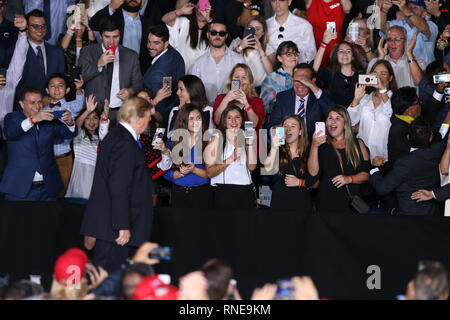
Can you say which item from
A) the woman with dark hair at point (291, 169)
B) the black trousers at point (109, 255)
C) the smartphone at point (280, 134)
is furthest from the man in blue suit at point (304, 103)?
the black trousers at point (109, 255)

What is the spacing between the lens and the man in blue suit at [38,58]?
1002 cm

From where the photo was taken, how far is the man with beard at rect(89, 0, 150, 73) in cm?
1065

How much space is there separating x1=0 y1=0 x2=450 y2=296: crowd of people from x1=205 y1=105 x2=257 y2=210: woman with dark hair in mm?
12

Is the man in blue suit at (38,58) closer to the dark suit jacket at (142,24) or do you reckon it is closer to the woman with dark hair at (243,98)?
the dark suit jacket at (142,24)

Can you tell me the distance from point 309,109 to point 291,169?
1085 mm

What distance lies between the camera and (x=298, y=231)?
26.0ft

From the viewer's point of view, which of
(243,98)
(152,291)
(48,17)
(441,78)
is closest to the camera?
(152,291)

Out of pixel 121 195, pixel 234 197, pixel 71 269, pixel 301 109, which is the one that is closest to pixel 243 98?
pixel 301 109

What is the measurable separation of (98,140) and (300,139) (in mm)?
2034

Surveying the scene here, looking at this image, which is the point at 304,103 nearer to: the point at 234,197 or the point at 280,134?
the point at 280,134

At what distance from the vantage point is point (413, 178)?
8.48 meters

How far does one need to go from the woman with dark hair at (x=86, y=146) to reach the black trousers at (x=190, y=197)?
995mm

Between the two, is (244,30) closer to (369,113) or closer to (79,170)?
(369,113)

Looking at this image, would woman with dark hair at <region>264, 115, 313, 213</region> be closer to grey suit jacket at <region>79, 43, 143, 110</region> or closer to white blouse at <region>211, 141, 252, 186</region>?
white blouse at <region>211, 141, 252, 186</region>
